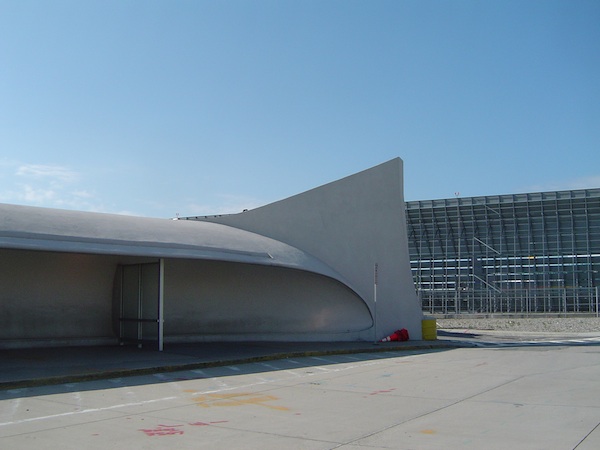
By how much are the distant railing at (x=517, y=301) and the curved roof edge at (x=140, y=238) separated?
2093 centimetres

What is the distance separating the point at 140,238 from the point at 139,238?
0.10ft

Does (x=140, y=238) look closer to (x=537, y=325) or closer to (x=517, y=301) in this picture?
(x=537, y=325)

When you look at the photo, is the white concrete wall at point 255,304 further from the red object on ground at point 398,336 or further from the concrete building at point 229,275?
the red object on ground at point 398,336

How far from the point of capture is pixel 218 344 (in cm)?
1920

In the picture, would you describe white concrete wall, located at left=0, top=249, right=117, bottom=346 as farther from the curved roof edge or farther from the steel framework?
the steel framework

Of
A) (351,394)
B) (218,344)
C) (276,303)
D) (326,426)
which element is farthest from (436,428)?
(276,303)

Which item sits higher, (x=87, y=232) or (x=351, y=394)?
(x=87, y=232)

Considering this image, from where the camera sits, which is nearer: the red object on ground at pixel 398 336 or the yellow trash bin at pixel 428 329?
the red object on ground at pixel 398 336

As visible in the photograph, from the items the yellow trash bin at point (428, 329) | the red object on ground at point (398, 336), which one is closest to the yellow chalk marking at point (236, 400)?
the red object on ground at point (398, 336)

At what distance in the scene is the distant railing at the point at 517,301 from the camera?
38.4 metres

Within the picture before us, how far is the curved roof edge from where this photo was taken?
13703 millimetres

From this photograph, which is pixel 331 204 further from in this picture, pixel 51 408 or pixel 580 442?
pixel 580 442

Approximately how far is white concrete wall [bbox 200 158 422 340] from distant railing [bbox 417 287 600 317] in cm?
1693

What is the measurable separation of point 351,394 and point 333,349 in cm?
708
